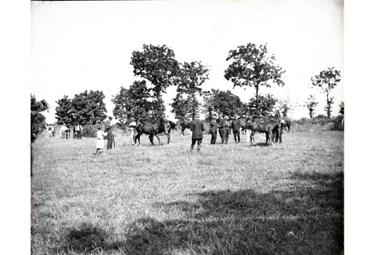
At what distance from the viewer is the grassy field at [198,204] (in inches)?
192

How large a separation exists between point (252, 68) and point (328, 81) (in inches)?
48.0

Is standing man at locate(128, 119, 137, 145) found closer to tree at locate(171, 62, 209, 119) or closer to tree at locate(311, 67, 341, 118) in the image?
tree at locate(171, 62, 209, 119)

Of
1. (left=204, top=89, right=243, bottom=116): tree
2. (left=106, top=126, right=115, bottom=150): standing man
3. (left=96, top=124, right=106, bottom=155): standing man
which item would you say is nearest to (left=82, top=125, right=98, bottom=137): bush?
(left=96, top=124, right=106, bottom=155): standing man

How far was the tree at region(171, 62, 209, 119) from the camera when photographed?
6.06 metres

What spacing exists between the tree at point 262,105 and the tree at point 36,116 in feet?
11.4

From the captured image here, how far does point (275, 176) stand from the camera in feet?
20.0

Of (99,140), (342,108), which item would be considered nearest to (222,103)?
(342,108)

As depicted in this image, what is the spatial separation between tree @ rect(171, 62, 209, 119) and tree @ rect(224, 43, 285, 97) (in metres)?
0.44

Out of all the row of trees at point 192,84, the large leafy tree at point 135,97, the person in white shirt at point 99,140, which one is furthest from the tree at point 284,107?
the person in white shirt at point 99,140

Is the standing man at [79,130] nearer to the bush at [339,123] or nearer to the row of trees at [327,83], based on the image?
the row of trees at [327,83]

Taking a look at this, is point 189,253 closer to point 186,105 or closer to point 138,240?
point 138,240

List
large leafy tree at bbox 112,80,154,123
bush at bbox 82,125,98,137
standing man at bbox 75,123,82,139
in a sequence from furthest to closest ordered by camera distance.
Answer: bush at bbox 82,125,98,137
standing man at bbox 75,123,82,139
large leafy tree at bbox 112,80,154,123

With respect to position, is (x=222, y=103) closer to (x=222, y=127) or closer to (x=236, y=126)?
(x=236, y=126)

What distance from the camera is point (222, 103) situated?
22.9 ft
